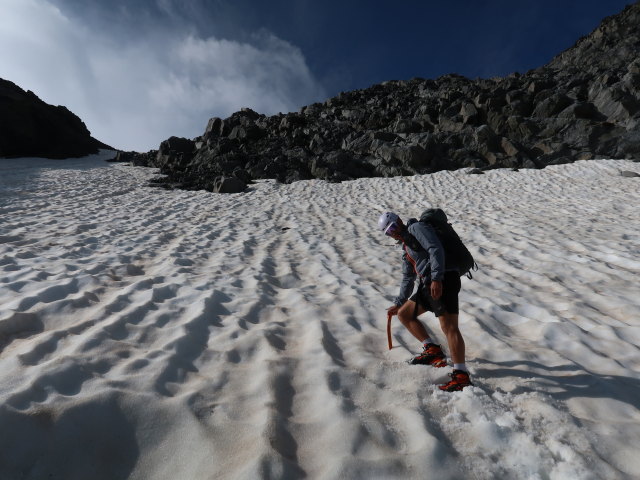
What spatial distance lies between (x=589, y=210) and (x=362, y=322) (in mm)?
10587

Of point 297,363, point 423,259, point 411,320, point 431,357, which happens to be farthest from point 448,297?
point 297,363

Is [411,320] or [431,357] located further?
[411,320]

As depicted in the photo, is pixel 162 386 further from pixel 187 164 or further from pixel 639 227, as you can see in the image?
pixel 187 164

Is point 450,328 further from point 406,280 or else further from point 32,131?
point 32,131

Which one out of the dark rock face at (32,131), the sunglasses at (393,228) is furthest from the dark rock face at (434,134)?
the sunglasses at (393,228)

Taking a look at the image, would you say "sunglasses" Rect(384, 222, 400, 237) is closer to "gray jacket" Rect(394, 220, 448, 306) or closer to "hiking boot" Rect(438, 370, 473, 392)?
"gray jacket" Rect(394, 220, 448, 306)

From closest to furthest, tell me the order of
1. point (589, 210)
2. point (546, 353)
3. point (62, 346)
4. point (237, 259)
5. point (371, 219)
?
point (62, 346)
point (546, 353)
point (237, 259)
point (589, 210)
point (371, 219)

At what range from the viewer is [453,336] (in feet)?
10.4

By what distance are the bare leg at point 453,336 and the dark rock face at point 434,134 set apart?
17.0 m

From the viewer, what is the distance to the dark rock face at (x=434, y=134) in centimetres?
2264

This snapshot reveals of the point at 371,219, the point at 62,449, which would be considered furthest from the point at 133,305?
the point at 371,219

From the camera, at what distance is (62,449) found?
210cm

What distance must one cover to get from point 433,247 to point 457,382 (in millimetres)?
1166

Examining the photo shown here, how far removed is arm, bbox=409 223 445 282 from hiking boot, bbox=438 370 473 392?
32.6 inches
